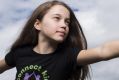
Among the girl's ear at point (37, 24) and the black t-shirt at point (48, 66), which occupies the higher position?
the girl's ear at point (37, 24)

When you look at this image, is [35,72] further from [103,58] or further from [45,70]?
[103,58]

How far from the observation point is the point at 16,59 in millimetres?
5973

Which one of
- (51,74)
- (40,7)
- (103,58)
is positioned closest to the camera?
(103,58)

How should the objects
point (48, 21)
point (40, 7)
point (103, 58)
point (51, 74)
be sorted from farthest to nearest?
point (40, 7), point (48, 21), point (51, 74), point (103, 58)

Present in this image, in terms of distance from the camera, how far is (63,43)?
5844mm

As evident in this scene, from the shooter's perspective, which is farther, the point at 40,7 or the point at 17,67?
the point at 40,7

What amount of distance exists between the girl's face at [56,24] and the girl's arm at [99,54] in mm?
400

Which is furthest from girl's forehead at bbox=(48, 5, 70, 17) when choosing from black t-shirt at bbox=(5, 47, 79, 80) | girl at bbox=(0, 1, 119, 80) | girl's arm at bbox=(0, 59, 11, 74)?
girl's arm at bbox=(0, 59, 11, 74)

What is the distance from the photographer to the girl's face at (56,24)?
551 centimetres

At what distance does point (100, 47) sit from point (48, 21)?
107cm

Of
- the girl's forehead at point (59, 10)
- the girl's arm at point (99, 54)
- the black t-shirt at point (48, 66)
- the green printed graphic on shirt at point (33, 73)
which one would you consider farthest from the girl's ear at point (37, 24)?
the girl's arm at point (99, 54)

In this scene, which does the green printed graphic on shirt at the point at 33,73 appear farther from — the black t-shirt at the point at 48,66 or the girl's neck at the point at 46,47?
the girl's neck at the point at 46,47

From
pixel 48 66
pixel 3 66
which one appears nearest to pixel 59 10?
pixel 48 66

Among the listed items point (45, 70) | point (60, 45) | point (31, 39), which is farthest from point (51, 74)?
point (31, 39)
